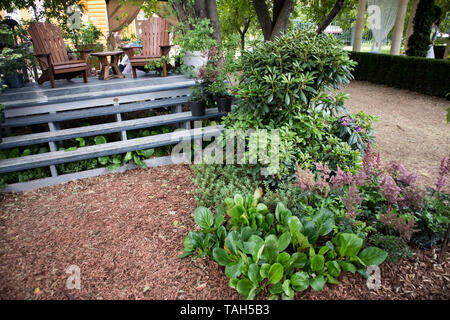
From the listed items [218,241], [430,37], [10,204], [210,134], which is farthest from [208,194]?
[430,37]

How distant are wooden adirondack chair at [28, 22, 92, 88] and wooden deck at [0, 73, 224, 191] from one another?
358 mm

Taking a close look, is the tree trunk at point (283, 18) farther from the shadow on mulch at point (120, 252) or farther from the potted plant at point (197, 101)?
the shadow on mulch at point (120, 252)

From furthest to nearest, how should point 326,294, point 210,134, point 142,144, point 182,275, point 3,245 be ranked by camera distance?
1. point 210,134
2. point 142,144
3. point 3,245
4. point 182,275
5. point 326,294

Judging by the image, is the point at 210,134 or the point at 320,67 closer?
the point at 320,67

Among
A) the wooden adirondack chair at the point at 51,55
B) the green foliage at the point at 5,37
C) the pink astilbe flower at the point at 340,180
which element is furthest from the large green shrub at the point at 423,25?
the green foliage at the point at 5,37

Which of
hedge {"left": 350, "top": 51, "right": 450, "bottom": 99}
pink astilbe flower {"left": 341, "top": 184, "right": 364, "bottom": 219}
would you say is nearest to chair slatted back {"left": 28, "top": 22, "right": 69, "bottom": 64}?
pink astilbe flower {"left": 341, "top": 184, "right": 364, "bottom": 219}

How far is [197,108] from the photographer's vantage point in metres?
4.51

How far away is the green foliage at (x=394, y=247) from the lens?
2.23 metres

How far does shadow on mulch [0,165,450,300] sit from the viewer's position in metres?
2.18

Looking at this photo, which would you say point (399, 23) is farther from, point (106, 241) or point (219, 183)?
point (106, 241)
